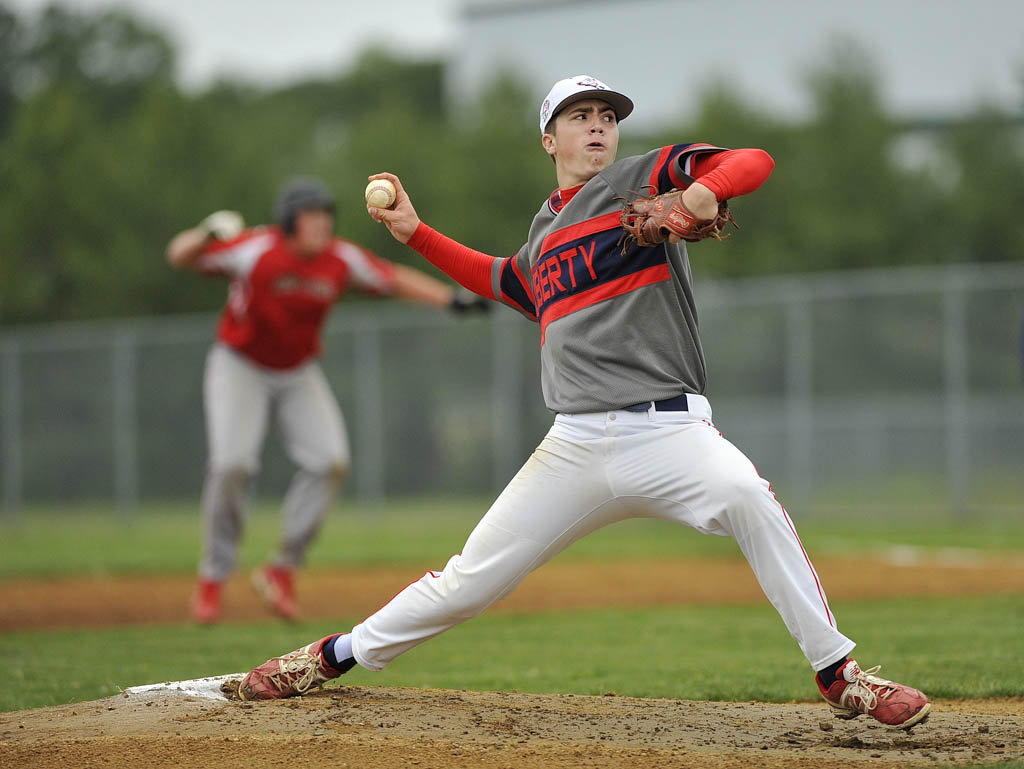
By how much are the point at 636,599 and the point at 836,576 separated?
1.94m

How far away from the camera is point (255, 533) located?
16.1 m

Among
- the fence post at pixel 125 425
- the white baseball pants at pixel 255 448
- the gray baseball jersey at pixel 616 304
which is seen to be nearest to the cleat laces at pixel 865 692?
the gray baseball jersey at pixel 616 304

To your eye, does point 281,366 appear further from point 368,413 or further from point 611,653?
point 368,413

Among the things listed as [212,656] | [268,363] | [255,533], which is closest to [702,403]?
[212,656]

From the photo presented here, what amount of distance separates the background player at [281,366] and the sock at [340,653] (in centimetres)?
328

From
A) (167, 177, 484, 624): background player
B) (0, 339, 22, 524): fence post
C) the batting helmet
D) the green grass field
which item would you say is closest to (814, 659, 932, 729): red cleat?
the green grass field

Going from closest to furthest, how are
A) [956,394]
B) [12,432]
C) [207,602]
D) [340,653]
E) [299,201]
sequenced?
1. [340,653]
2. [299,201]
3. [207,602]
4. [956,394]
5. [12,432]

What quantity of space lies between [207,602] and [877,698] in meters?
4.92

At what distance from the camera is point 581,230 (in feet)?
13.2

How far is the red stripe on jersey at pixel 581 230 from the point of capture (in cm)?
395

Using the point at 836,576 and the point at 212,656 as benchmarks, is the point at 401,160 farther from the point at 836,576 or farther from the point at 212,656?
the point at 212,656

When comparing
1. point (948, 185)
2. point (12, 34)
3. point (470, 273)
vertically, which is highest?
point (12, 34)

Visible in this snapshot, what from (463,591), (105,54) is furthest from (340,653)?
(105,54)

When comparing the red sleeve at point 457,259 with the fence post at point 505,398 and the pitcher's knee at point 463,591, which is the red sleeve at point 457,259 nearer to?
the pitcher's knee at point 463,591
